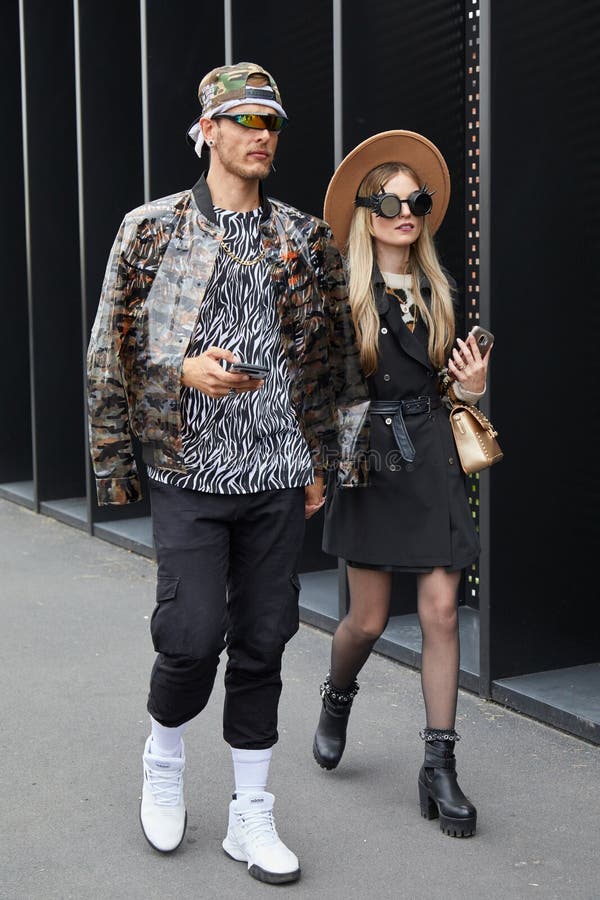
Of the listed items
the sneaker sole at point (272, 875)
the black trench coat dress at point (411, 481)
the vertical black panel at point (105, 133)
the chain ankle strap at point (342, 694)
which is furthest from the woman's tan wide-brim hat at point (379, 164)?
the vertical black panel at point (105, 133)

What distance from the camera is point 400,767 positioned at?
437cm

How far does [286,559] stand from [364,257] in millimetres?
973

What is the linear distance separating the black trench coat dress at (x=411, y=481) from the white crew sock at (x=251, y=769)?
2.30 feet

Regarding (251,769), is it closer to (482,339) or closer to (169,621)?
(169,621)

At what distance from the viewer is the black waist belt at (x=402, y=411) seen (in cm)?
396

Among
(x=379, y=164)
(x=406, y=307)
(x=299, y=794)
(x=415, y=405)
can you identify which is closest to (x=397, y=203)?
(x=379, y=164)

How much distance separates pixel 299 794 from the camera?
413cm

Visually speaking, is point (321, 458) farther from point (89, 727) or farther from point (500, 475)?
point (89, 727)

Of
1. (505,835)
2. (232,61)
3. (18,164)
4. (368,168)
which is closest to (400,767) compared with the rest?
(505,835)

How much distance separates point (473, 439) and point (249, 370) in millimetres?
1013

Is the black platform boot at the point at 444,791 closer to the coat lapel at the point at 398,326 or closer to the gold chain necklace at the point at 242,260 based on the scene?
the coat lapel at the point at 398,326

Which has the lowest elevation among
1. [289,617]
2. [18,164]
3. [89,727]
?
[89,727]

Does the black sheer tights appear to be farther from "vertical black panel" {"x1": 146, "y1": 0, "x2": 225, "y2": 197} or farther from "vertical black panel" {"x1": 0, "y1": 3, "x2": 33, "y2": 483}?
"vertical black panel" {"x1": 0, "y1": 3, "x2": 33, "y2": 483}

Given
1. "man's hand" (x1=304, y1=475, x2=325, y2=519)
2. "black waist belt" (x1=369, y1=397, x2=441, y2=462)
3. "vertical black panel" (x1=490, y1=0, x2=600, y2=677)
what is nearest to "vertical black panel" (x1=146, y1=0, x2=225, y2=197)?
"vertical black panel" (x1=490, y1=0, x2=600, y2=677)
